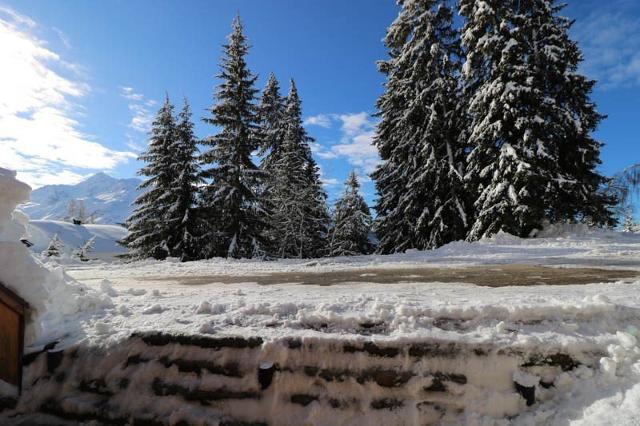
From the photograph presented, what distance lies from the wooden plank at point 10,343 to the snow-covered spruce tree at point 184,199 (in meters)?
13.6

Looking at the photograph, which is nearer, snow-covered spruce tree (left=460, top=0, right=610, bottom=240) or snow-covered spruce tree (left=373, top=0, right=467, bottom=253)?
snow-covered spruce tree (left=460, top=0, right=610, bottom=240)

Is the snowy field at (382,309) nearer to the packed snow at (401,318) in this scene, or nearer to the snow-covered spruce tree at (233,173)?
the packed snow at (401,318)

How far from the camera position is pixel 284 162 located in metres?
24.2

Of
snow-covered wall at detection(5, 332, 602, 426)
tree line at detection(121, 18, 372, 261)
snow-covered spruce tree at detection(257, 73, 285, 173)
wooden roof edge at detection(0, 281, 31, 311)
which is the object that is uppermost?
snow-covered spruce tree at detection(257, 73, 285, 173)

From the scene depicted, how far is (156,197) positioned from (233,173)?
4596 millimetres

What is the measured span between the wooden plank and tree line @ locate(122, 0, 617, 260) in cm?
1127

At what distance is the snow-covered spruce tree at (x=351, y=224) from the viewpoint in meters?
24.7

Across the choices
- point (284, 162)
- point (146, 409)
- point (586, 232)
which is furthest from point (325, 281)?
point (284, 162)

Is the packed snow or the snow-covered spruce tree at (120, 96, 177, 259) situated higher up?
the snow-covered spruce tree at (120, 96, 177, 259)

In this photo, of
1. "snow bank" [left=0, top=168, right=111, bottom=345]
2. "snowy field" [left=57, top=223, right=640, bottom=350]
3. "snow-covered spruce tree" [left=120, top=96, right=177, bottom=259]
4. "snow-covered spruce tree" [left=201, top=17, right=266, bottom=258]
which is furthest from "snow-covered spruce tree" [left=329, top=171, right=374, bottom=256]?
"snow bank" [left=0, top=168, right=111, bottom=345]

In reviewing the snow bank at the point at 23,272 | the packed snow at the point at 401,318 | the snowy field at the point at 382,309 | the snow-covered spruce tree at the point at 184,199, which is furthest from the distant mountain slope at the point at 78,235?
the snowy field at the point at 382,309

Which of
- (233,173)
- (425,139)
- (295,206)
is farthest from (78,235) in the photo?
(425,139)

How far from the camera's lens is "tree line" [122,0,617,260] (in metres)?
11.2

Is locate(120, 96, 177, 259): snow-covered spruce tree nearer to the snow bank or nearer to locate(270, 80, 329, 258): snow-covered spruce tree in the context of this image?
locate(270, 80, 329, 258): snow-covered spruce tree
